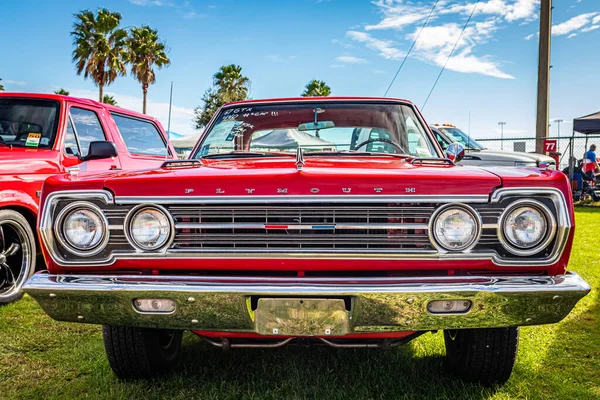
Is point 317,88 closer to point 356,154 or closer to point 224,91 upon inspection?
point 224,91

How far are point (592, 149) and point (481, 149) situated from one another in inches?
274

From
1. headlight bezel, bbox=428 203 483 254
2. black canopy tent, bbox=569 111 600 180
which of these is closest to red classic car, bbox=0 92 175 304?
headlight bezel, bbox=428 203 483 254

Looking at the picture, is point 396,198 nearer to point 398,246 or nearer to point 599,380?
point 398,246

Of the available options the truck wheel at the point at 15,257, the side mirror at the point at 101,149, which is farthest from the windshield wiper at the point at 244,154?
the truck wheel at the point at 15,257

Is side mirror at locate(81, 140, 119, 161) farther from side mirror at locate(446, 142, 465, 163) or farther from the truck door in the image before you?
side mirror at locate(446, 142, 465, 163)

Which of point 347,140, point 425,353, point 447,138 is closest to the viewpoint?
point 425,353

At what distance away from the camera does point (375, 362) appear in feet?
10.2

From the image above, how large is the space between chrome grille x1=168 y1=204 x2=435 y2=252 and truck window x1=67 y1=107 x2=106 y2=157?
3.52 m

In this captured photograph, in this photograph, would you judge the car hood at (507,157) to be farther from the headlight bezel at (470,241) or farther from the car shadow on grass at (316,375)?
the headlight bezel at (470,241)

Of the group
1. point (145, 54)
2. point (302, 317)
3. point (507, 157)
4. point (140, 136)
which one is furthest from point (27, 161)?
point (145, 54)

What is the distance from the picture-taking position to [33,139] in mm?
4820

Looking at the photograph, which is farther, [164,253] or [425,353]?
[425,353]

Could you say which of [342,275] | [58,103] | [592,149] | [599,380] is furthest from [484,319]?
[592,149]

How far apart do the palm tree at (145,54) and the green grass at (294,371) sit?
32.6 metres
